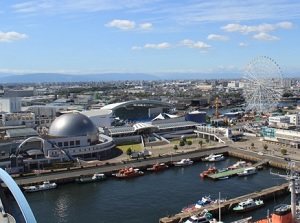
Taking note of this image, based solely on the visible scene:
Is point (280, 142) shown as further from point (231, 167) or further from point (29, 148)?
point (29, 148)

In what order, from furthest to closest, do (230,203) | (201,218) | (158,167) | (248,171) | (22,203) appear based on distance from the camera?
(158,167) → (248,171) → (230,203) → (201,218) → (22,203)

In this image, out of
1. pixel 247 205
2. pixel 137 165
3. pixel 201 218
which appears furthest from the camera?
pixel 137 165

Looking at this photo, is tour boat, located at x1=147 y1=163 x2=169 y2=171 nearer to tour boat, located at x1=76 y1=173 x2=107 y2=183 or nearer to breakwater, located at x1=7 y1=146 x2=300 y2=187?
breakwater, located at x1=7 y1=146 x2=300 y2=187

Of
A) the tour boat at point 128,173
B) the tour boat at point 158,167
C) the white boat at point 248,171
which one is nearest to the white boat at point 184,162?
the tour boat at point 158,167

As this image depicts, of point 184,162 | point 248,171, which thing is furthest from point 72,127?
point 248,171

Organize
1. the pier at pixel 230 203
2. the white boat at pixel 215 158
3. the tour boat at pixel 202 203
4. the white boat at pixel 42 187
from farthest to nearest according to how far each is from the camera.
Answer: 1. the white boat at pixel 215 158
2. the white boat at pixel 42 187
3. the tour boat at pixel 202 203
4. the pier at pixel 230 203

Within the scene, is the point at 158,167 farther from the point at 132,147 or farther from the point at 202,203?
the point at 202,203

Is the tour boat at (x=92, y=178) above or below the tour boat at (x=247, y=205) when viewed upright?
above

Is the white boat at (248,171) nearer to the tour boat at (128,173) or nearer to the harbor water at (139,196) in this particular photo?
the harbor water at (139,196)
